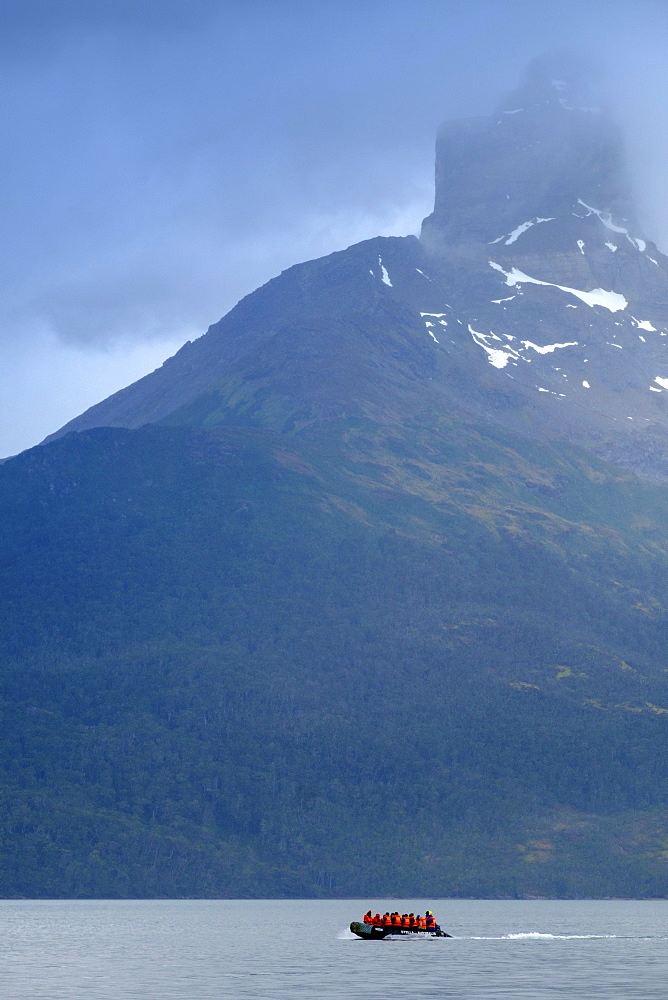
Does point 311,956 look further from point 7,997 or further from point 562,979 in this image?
point 7,997

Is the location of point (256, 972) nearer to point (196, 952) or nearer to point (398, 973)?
point (398, 973)

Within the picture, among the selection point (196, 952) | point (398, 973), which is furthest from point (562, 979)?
point (196, 952)

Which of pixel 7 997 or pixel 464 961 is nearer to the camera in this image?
pixel 7 997

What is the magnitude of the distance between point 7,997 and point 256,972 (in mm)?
34775

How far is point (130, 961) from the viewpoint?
177625 millimetres

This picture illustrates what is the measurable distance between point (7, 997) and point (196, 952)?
6301cm

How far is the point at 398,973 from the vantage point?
160500 mm

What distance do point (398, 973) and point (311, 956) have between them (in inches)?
1122

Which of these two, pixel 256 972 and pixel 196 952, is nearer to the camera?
pixel 256 972

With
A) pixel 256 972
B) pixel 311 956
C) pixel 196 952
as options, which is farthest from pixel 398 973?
pixel 196 952

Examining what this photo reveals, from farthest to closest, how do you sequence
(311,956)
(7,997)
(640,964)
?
1. (311,956)
2. (640,964)
3. (7,997)

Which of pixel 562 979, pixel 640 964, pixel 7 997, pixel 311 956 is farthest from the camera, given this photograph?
pixel 311 956

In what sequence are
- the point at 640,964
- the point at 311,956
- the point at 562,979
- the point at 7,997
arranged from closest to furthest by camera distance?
the point at 7,997, the point at 562,979, the point at 640,964, the point at 311,956

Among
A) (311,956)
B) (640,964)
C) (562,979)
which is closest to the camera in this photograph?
(562,979)
